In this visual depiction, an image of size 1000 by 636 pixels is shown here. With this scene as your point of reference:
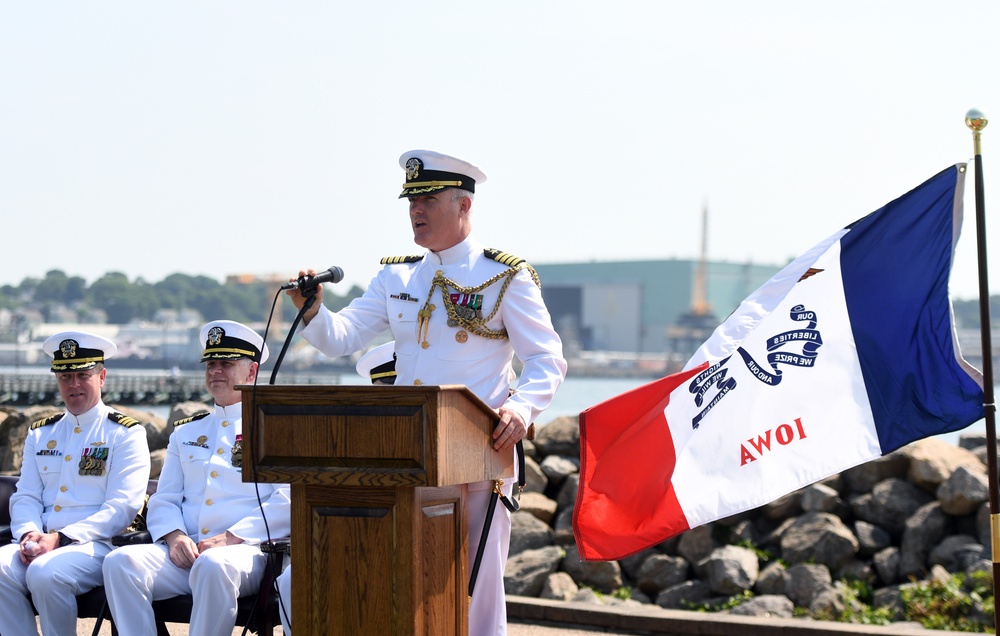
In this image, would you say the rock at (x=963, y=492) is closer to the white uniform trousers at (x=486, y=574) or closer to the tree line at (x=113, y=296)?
the white uniform trousers at (x=486, y=574)

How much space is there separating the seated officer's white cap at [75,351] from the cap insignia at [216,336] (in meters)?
0.52

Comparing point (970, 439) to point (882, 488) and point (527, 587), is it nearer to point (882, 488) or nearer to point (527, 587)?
point (882, 488)

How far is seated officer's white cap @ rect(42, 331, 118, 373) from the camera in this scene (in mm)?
6035

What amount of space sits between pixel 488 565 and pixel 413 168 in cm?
133

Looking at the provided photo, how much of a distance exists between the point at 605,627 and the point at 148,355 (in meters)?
79.6

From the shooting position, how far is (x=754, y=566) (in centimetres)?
866

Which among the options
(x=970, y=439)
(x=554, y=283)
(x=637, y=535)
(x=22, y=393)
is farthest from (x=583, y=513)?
(x=554, y=283)

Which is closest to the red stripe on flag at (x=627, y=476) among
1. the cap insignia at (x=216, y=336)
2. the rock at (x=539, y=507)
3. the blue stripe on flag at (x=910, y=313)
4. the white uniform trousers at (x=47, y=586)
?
the blue stripe on flag at (x=910, y=313)

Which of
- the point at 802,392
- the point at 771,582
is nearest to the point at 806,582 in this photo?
the point at 771,582

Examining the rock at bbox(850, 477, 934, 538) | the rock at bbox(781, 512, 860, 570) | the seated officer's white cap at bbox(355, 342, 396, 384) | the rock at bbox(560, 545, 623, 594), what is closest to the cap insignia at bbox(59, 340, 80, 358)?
the seated officer's white cap at bbox(355, 342, 396, 384)

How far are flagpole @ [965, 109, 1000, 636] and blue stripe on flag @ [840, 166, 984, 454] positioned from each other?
197mm

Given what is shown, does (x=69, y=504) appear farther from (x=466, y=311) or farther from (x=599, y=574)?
(x=599, y=574)

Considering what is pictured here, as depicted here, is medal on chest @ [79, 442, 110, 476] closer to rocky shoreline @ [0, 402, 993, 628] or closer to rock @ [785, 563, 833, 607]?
rocky shoreline @ [0, 402, 993, 628]

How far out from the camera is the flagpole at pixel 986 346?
4.50 meters
